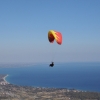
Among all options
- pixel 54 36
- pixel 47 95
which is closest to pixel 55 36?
pixel 54 36

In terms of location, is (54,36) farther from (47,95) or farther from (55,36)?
(47,95)

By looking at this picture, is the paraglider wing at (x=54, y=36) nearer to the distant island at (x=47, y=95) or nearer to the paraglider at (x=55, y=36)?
the paraglider at (x=55, y=36)

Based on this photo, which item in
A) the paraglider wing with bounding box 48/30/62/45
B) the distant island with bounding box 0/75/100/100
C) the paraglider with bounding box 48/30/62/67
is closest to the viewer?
the paraglider with bounding box 48/30/62/67

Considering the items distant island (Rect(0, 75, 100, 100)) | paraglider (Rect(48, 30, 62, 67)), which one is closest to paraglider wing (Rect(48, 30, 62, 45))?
paraglider (Rect(48, 30, 62, 67))

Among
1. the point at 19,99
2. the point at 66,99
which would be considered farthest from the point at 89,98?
the point at 19,99

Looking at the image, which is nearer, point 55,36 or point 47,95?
point 55,36

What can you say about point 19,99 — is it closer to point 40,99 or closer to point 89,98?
point 40,99

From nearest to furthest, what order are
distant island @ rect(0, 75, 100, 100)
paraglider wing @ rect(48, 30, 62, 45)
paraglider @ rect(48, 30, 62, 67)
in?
paraglider @ rect(48, 30, 62, 67)
paraglider wing @ rect(48, 30, 62, 45)
distant island @ rect(0, 75, 100, 100)

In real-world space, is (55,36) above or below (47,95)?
below

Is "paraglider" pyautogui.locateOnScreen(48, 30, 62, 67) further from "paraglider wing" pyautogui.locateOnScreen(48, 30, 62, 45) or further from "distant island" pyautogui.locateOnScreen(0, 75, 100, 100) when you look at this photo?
"distant island" pyautogui.locateOnScreen(0, 75, 100, 100)

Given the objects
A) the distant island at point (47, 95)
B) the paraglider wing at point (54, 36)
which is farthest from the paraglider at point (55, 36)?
the distant island at point (47, 95)

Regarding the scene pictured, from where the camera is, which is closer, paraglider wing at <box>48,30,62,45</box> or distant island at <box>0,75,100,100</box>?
paraglider wing at <box>48,30,62,45</box>
